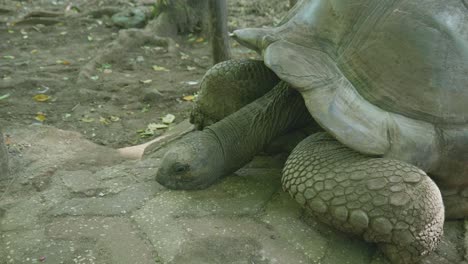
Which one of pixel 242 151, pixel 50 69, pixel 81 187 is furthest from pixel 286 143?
pixel 50 69

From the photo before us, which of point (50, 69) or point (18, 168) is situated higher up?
point (18, 168)

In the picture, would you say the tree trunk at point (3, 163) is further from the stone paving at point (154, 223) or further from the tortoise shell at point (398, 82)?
the tortoise shell at point (398, 82)

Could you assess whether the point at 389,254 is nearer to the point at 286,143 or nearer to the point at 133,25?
the point at 286,143

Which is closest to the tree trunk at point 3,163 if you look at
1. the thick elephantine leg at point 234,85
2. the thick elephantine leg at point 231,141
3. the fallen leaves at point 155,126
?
the thick elephantine leg at point 231,141

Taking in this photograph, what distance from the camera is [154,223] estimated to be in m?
2.43

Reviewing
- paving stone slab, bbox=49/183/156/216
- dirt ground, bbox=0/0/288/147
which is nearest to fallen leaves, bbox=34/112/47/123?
dirt ground, bbox=0/0/288/147

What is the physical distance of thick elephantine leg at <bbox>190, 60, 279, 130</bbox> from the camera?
3152 millimetres

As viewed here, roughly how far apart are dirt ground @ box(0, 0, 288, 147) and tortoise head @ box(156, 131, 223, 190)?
149 centimetres

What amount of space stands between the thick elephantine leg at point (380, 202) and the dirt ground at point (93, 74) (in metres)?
2.20

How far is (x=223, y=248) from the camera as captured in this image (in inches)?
88.4

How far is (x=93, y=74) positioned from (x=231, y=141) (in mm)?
3234

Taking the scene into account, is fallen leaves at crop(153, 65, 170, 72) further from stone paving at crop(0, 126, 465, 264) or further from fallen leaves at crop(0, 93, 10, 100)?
stone paving at crop(0, 126, 465, 264)

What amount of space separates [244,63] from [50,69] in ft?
10.9

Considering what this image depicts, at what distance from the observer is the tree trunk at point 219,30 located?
439 cm
